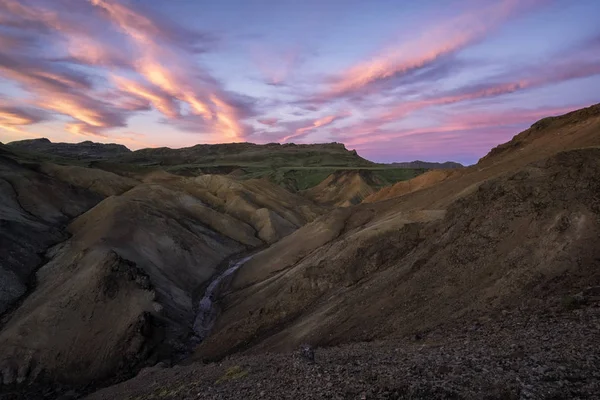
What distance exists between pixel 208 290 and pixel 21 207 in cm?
3675

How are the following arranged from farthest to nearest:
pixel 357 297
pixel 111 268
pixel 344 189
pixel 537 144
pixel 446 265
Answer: pixel 344 189, pixel 537 144, pixel 111 268, pixel 357 297, pixel 446 265

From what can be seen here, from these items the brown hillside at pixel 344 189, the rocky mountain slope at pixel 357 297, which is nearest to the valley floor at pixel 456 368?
the rocky mountain slope at pixel 357 297

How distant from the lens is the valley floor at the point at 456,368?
32.6 ft

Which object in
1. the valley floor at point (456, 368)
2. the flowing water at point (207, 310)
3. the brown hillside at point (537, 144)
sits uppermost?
the brown hillside at point (537, 144)

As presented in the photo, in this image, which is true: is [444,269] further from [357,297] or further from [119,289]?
[119,289]

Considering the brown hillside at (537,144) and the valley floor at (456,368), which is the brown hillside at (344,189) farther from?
the valley floor at (456,368)

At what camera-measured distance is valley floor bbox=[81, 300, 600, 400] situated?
32.6 ft

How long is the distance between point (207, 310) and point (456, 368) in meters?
34.9

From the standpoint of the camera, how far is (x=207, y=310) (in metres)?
42.6

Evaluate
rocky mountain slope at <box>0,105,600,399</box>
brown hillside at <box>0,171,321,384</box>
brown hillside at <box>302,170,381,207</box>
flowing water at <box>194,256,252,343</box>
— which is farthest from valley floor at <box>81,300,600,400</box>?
brown hillside at <box>302,170,381,207</box>

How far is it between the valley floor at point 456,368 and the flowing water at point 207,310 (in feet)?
65.6

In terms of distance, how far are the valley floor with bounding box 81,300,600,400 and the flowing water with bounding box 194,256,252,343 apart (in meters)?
20.0

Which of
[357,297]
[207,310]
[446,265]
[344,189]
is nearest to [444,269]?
[446,265]

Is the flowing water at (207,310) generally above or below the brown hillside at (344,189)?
below
